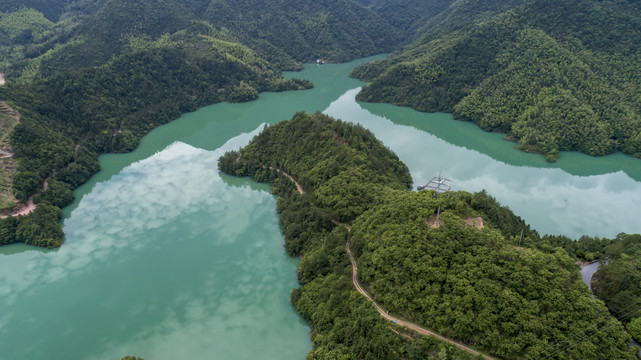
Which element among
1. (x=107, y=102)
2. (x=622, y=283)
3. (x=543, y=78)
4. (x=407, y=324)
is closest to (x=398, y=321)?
(x=407, y=324)

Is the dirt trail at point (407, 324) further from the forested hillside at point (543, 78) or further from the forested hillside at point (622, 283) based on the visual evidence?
the forested hillside at point (543, 78)

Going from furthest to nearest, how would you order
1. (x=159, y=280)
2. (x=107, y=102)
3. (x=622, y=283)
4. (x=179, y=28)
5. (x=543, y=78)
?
1. (x=179, y=28)
2. (x=107, y=102)
3. (x=543, y=78)
4. (x=159, y=280)
5. (x=622, y=283)

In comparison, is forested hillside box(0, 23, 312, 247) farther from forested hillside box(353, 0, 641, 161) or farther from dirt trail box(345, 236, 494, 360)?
dirt trail box(345, 236, 494, 360)

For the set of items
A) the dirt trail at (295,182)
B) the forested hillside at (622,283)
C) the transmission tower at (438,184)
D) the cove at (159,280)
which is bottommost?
the cove at (159,280)

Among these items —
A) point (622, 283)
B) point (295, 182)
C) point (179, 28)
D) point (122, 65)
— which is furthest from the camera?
point (179, 28)

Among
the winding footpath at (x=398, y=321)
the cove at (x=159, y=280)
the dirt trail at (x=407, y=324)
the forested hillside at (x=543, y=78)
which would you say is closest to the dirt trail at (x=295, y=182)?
the cove at (x=159, y=280)

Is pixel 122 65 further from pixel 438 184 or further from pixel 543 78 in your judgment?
pixel 543 78
